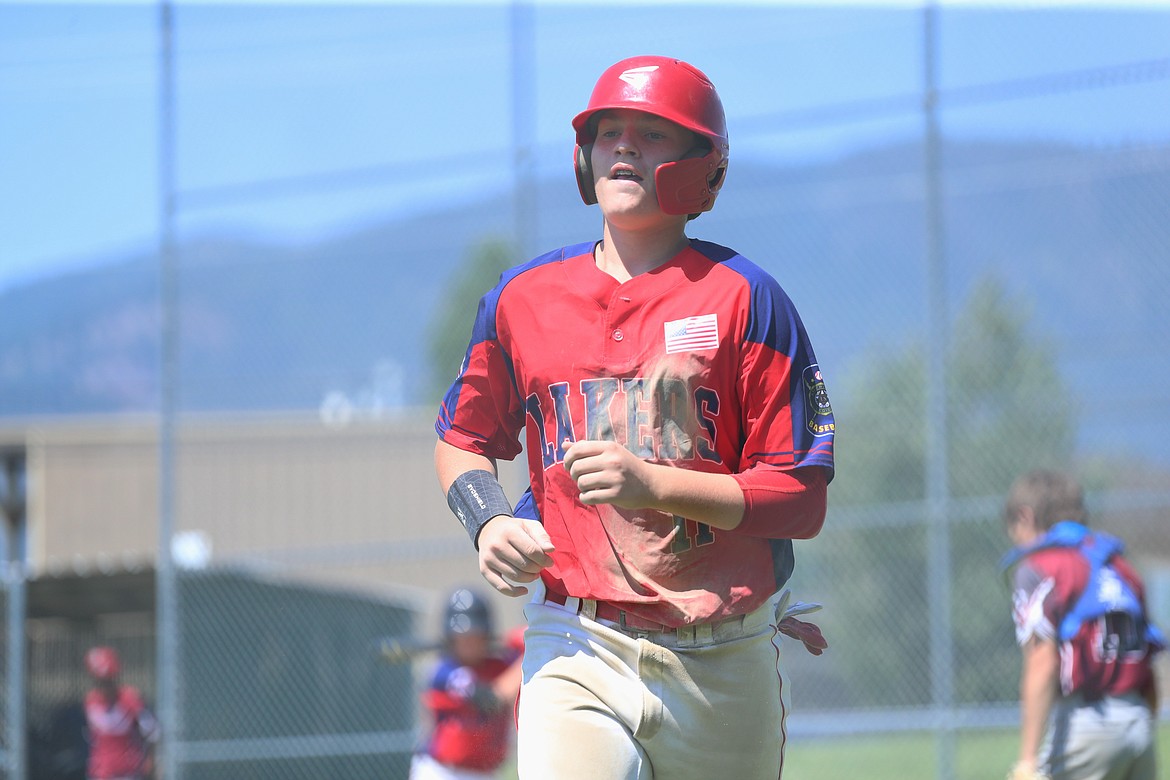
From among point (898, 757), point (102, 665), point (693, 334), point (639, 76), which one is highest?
point (639, 76)

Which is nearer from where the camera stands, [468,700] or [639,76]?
[639,76]

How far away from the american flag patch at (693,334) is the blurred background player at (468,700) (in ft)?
17.7

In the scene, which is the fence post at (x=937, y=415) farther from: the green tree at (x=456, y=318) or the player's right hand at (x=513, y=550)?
the player's right hand at (x=513, y=550)

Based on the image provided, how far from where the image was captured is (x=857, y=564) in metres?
15.1

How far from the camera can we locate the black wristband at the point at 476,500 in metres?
2.84

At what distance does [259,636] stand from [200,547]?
2.29 m

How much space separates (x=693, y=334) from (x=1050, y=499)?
3856mm

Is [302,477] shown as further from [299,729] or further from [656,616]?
[656,616]

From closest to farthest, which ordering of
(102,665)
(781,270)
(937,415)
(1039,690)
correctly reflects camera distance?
(1039,690) < (937,415) < (102,665) < (781,270)

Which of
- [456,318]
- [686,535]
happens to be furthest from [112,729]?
[686,535]

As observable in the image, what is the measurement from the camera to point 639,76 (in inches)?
113

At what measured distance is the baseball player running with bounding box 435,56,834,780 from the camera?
2.73 metres

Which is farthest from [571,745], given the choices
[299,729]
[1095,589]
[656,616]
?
[299,729]

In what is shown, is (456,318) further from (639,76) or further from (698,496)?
(698,496)
